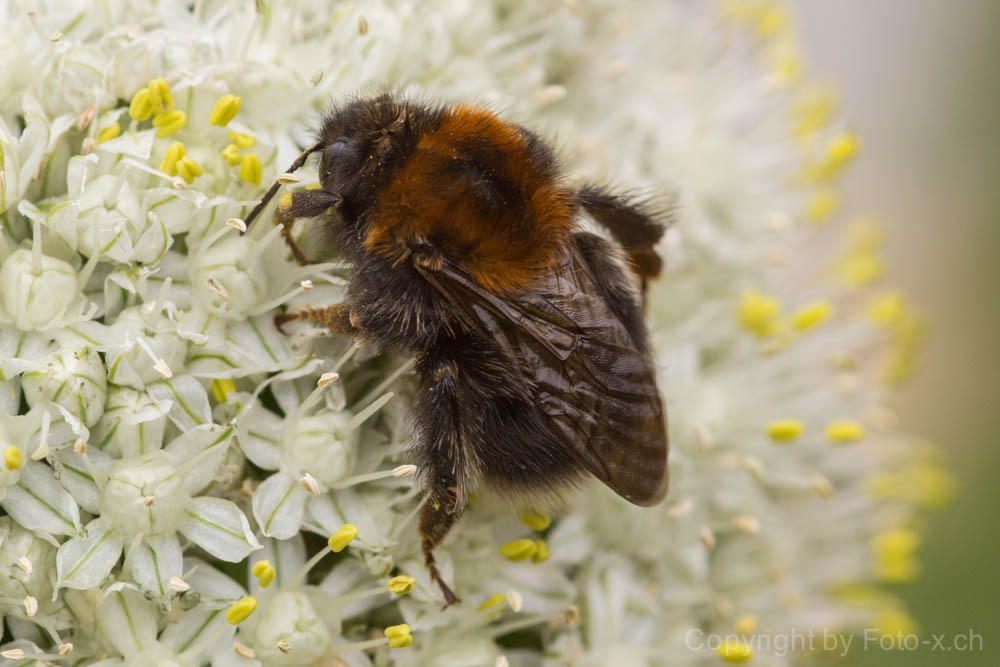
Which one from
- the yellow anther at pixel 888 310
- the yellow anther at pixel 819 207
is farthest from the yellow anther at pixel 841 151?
the yellow anther at pixel 888 310

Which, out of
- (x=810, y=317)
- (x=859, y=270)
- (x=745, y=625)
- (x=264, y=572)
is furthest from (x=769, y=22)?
(x=264, y=572)

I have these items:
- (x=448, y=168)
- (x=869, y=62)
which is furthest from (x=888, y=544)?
(x=869, y=62)

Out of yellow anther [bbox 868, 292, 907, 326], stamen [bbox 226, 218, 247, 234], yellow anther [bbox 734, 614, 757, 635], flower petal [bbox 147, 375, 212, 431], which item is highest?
yellow anther [bbox 868, 292, 907, 326]

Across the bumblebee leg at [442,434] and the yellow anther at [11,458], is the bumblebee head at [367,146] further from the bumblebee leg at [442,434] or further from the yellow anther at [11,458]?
the yellow anther at [11,458]

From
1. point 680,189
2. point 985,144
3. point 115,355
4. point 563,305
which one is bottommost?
point 115,355

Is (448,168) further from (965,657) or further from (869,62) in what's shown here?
(869,62)

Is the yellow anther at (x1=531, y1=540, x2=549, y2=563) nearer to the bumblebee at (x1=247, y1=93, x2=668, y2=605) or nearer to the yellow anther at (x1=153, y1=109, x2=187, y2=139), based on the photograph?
the bumblebee at (x1=247, y1=93, x2=668, y2=605)

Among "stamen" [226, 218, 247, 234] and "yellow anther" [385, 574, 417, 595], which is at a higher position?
"stamen" [226, 218, 247, 234]

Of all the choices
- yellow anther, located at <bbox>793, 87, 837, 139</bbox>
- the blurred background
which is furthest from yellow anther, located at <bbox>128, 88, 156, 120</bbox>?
the blurred background
